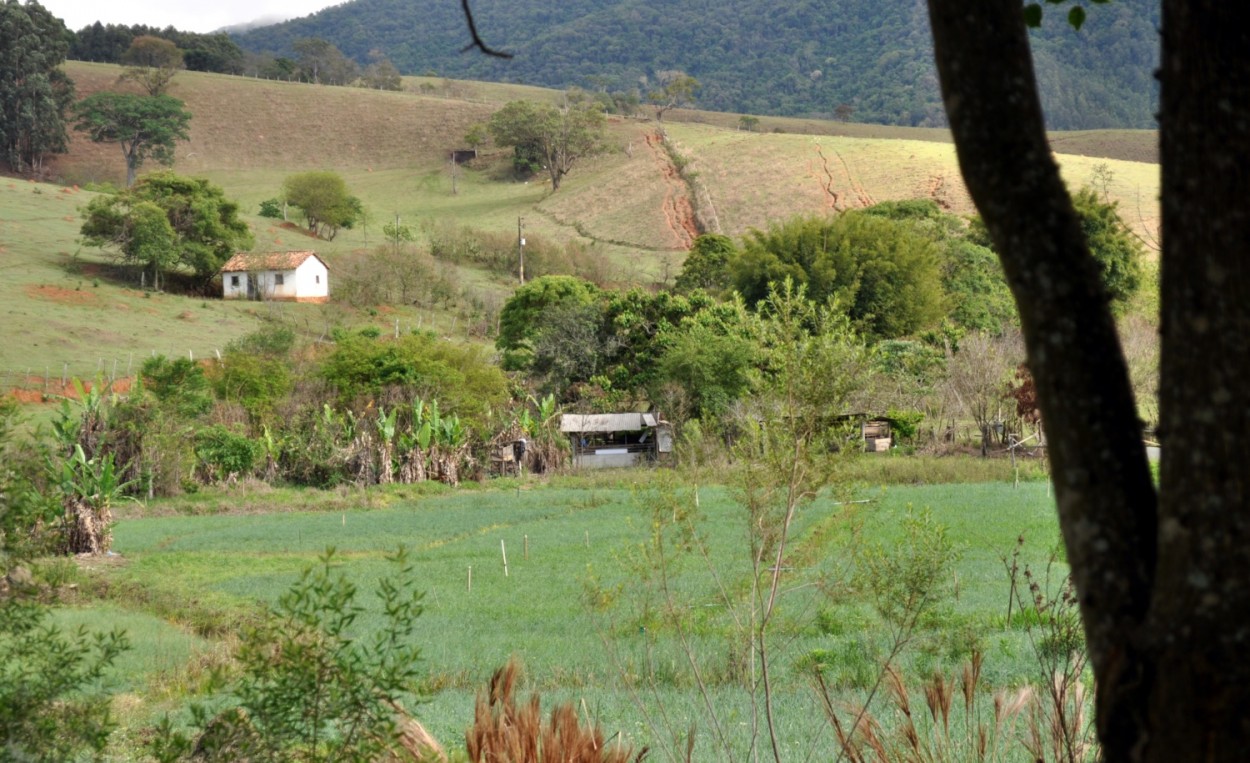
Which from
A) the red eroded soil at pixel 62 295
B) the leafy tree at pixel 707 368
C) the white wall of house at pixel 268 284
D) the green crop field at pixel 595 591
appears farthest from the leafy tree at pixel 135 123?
the green crop field at pixel 595 591

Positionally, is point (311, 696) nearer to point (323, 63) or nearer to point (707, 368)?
point (707, 368)

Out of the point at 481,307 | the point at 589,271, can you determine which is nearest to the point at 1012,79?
the point at 481,307

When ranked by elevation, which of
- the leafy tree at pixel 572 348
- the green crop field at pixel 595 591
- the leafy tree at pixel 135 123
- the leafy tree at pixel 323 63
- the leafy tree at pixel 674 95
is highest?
the leafy tree at pixel 323 63

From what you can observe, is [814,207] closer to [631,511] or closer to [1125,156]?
[1125,156]

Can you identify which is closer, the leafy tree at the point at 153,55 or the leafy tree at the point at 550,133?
the leafy tree at the point at 550,133

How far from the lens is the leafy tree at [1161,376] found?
79.0 inches

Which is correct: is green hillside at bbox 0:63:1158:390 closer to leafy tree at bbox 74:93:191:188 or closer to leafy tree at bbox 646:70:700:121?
leafy tree at bbox 646:70:700:121

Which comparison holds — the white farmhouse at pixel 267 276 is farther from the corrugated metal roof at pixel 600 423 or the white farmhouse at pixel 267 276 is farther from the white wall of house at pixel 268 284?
the corrugated metal roof at pixel 600 423

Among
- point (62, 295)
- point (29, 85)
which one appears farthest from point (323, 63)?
point (62, 295)

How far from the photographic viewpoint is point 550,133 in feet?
328

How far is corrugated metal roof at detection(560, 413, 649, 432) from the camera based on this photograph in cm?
3866

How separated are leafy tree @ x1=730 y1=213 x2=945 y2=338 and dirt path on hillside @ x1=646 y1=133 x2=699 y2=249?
29422 mm

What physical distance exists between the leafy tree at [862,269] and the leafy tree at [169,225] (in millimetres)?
27075

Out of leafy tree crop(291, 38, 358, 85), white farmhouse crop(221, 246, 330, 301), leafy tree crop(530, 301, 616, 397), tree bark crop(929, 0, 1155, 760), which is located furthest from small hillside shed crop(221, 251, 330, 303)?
leafy tree crop(291, 38, 358, 85)
